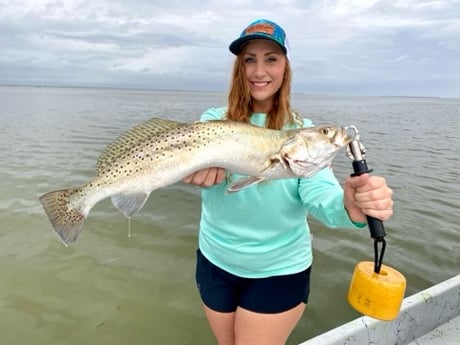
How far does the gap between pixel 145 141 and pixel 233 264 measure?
49.9 inches

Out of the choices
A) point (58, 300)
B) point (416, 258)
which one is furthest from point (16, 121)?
point (416, 258)

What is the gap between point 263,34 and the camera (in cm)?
335

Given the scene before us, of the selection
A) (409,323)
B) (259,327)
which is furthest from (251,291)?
(409,323)

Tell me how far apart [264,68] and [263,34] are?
0.29 meters

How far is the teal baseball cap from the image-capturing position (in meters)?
3.36

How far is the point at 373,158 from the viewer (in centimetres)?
1716

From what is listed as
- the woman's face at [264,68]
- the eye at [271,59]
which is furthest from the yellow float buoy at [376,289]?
the eye at [271,59]

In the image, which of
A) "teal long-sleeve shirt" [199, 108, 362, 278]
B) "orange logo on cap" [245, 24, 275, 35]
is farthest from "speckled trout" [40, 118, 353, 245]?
"orange logo on cap" [245, 24, 275, 35]

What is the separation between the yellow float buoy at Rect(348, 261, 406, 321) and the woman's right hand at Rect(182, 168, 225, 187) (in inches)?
54.1

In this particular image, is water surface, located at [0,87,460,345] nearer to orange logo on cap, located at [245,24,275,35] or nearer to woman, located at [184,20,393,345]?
woman, located at [184,20,393,345]

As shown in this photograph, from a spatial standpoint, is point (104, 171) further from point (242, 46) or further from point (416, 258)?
point (416, 258)

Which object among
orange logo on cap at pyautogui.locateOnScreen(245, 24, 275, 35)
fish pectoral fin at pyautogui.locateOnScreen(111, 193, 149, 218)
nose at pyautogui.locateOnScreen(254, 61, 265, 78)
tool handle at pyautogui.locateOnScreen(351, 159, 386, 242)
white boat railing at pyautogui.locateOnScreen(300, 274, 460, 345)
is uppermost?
orange logo on cap at pyautogui.locateOnScreen(245, 24, 275, 35)

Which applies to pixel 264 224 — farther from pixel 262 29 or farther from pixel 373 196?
pixel 262 29

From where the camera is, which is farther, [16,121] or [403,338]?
[16,121]
